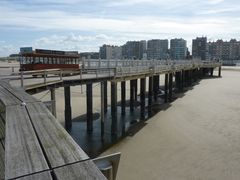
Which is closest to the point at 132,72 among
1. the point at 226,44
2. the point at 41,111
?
the point at 41,111

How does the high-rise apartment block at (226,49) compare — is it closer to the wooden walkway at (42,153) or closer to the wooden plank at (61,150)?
the wooden plank at (61,150)

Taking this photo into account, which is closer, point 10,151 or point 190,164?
point 10,151

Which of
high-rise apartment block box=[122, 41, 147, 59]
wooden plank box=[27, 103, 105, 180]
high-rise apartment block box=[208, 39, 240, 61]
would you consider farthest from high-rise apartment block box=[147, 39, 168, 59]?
wooden plank box=[27, 103, 105, 180]

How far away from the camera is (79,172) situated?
7.07 ft

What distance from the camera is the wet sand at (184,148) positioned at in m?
10.5

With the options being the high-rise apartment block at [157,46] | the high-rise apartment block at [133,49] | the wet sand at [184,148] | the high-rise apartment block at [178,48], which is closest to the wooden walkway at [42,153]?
the wet sand at [184,148]

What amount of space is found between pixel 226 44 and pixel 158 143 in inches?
7274

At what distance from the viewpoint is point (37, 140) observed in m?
2.88

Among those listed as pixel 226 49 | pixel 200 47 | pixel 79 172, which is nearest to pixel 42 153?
pixel 79 172

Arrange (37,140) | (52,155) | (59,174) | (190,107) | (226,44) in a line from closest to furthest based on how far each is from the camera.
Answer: (59,174) → (52,155) → (37,140) → (190,107) → (226,44)

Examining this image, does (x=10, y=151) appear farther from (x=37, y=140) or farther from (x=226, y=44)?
(x=226, y=44)

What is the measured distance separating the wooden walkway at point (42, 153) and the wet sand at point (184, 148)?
7.58 meters

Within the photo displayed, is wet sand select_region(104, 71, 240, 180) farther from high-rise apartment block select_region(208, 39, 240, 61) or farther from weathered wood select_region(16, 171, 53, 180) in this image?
high-rise apartment block select_region(208, 39, 240, 61)

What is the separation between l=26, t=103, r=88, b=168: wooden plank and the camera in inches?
94.9
